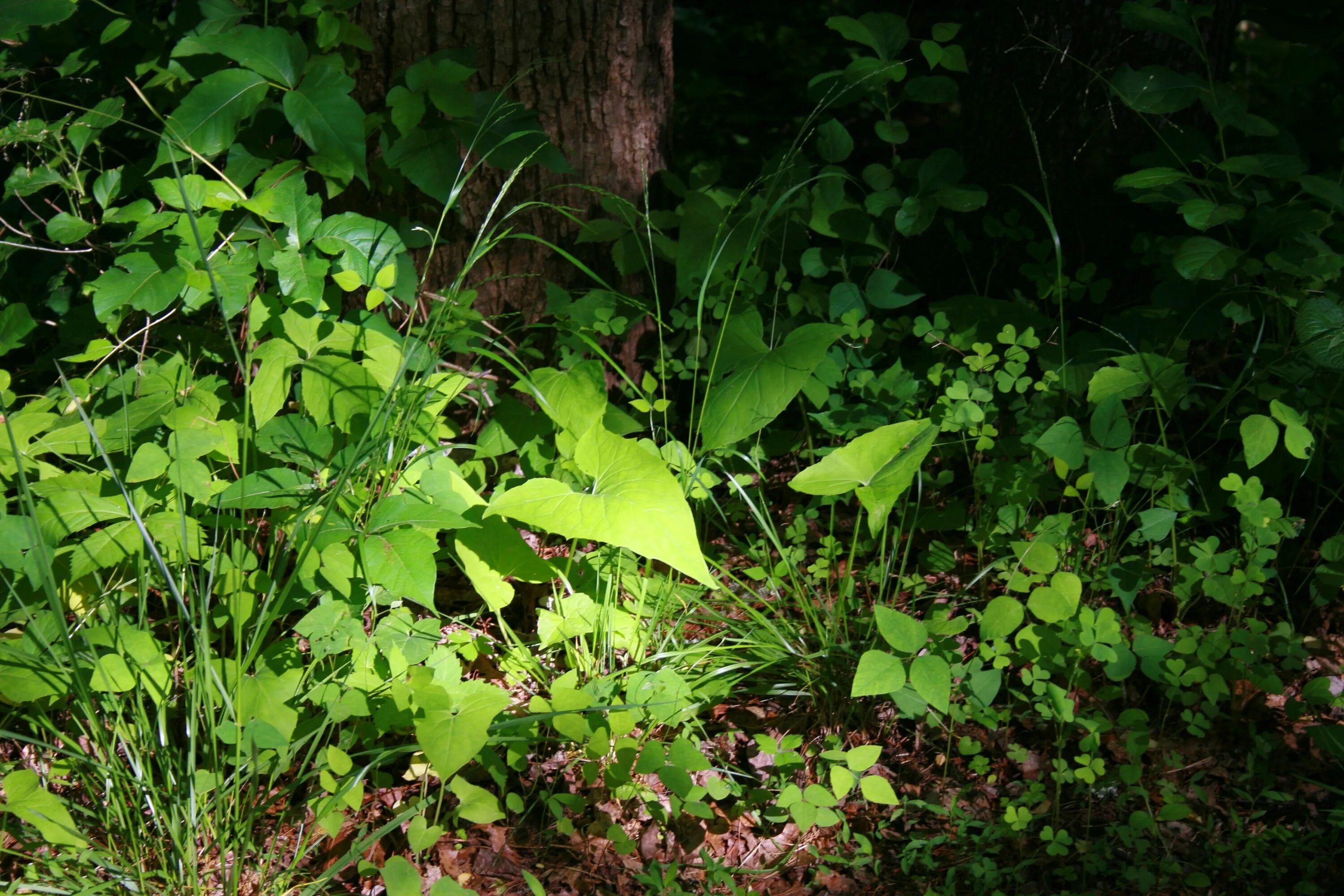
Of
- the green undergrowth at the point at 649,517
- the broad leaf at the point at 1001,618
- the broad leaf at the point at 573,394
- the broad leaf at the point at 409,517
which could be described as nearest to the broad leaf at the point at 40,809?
the green undergrowth at the point at 649,517

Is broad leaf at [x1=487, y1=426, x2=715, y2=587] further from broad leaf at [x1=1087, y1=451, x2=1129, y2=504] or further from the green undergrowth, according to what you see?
broad leaf at [x1=1087, y1=451, x2=1129, y2=504]

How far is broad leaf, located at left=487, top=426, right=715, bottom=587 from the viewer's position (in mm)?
1601

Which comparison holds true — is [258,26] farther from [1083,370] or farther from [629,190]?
[1083,370]

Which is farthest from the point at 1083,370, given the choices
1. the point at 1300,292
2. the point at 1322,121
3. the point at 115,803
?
the point at 115,803

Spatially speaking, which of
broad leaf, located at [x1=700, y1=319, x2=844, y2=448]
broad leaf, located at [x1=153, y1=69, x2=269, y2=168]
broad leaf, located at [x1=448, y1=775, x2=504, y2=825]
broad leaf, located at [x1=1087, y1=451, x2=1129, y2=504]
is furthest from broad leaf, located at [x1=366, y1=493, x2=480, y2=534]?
broad leaf, located at [x1=1087, y1=451, x2=1129, y2=504]

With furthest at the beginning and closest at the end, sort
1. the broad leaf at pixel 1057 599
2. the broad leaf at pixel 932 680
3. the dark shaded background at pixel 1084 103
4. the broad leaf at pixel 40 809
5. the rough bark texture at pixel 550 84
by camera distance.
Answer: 1. the dark shaded background at pixel 1084 103
2. the rough bark texture at pixel 550 84
3. the broad leaf at pixel 1057 599
4. the broad leaf at pixel 932 680
5. the broad leaf at pixel 40 809

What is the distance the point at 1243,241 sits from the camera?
226cm

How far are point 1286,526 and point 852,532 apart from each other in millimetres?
845

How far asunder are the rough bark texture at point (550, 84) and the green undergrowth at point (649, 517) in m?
0.07

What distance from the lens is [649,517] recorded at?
1.63 meters

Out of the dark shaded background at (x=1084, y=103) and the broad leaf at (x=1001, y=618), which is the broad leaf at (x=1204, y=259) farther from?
the broad leaf at (x=1001, y=618)

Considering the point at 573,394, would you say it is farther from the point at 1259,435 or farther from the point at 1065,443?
the point at 1259,435

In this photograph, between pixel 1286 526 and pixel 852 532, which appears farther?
pixel 852 532

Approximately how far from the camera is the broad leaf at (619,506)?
160cm
